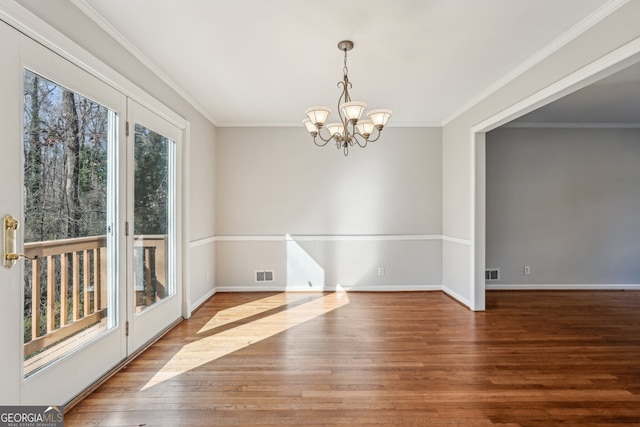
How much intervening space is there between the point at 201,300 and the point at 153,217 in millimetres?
1627

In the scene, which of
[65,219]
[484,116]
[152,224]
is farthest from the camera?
[484,116]

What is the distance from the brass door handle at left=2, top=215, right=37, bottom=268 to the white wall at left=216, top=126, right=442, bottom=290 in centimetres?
326

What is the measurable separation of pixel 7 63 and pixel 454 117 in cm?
462

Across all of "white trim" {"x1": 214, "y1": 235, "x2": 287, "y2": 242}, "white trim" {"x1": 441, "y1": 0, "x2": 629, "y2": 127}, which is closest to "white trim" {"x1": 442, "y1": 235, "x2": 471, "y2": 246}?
"white trim" {"x1": 441, "y1": 0, "x2": 629, "y2": 127}

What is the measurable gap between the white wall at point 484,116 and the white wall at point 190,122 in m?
3.51

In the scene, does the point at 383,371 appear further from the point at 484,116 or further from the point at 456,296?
the point at 484,116

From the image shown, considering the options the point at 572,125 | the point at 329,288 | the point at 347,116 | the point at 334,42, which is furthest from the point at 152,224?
the point at 572,125

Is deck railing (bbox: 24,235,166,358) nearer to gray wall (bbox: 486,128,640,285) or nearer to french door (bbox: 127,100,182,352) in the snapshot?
→ french door (bbox: 127,100,182,352)

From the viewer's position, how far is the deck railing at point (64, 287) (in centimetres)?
180

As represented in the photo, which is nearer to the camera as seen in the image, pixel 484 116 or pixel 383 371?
pixel 383 371

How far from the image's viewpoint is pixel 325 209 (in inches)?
193

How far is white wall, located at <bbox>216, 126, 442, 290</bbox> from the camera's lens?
16.0ft

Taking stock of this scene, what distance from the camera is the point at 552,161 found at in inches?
194

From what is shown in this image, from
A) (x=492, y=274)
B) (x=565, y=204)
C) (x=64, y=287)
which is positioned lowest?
(x=492, y=274)
